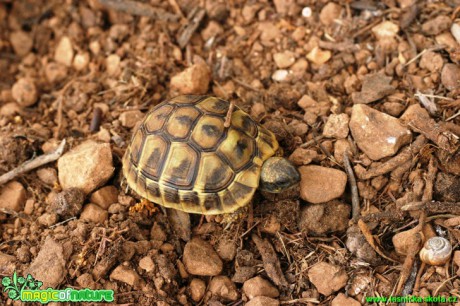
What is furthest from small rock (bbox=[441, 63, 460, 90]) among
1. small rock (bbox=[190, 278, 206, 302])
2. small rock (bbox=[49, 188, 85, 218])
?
small rock (bbox=[49, 188, 85, 218])

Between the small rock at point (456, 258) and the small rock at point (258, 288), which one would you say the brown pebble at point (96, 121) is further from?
the small rock at point (456, 258)

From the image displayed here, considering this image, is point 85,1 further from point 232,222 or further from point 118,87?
point 232,222

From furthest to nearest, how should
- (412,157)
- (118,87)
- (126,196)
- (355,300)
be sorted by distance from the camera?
(118,87) < (126,196) < (412,157) < (355,300)

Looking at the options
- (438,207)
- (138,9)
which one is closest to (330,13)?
(138,9)

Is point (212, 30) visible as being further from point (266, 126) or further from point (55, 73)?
point (55, 73)

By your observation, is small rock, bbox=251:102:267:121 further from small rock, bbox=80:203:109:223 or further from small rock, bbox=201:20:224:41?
small rock, bbox=80:203:109:223

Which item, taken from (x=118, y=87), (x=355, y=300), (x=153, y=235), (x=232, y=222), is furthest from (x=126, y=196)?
(x=355, y=300)
